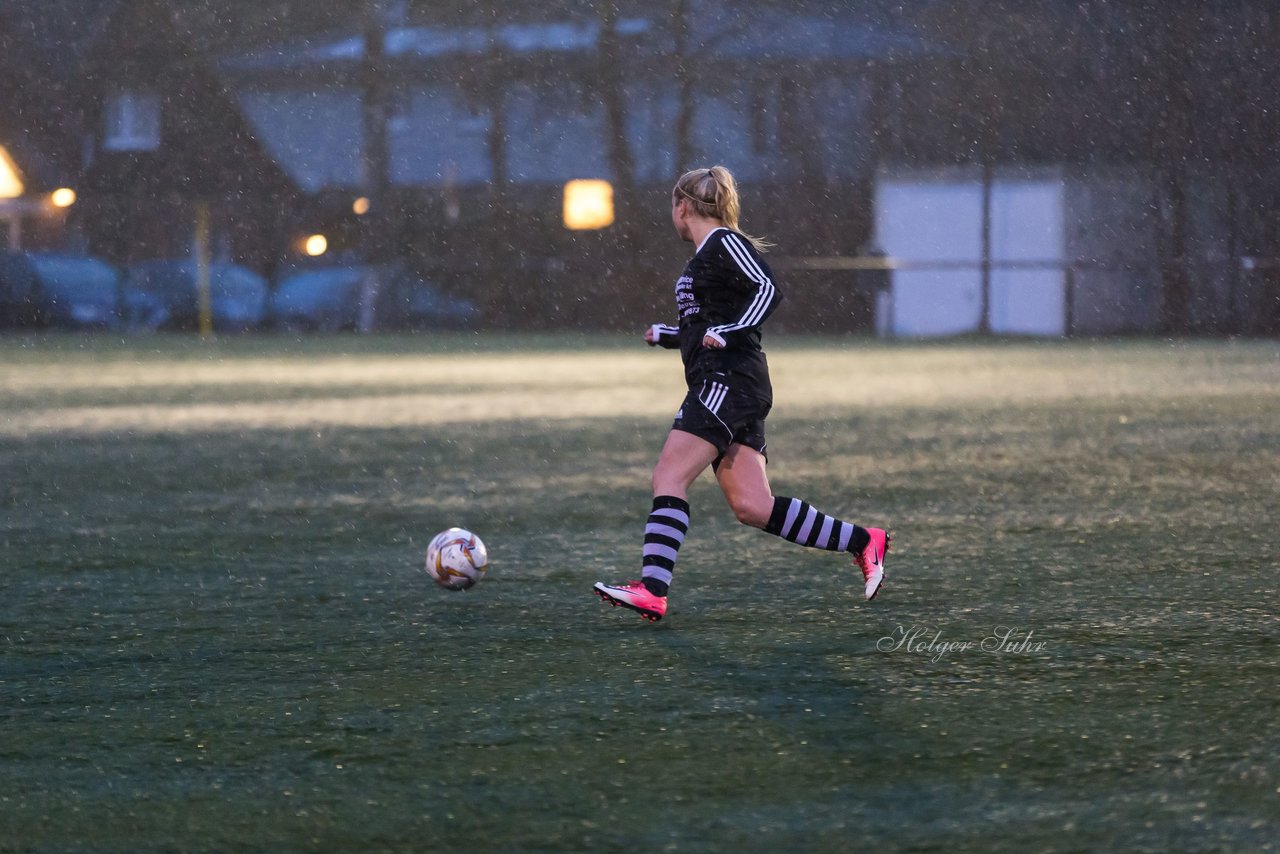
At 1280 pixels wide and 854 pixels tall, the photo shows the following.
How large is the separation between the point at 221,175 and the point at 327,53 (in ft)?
13.7

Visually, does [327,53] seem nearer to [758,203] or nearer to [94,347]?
[758,203]

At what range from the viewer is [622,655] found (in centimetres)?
554

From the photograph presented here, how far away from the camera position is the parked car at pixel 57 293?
1420 inches

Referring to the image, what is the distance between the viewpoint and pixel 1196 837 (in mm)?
3578

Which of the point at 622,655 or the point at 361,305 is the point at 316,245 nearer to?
the point at 361,305

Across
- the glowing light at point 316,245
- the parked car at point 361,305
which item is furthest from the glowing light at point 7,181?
the parked car at point 361,305

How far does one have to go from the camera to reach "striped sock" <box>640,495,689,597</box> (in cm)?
602

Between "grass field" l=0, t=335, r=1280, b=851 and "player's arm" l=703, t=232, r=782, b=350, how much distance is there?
921mm

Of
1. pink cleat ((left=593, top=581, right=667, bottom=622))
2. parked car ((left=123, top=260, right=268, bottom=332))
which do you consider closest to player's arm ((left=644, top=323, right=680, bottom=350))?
pink cleat ((left=593, top=581, right=667, bottom=622))

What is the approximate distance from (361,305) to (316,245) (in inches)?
175

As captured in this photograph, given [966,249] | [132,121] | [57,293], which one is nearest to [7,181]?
[57,293]

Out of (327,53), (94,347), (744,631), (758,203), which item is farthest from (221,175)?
(744,631)

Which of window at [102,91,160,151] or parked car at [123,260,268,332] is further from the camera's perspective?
window at [102,91,160,151]

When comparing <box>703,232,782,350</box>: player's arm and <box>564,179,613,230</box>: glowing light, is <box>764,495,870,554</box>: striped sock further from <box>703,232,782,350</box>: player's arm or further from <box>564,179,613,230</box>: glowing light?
<box>564,179,613,230</box>: glowing light
